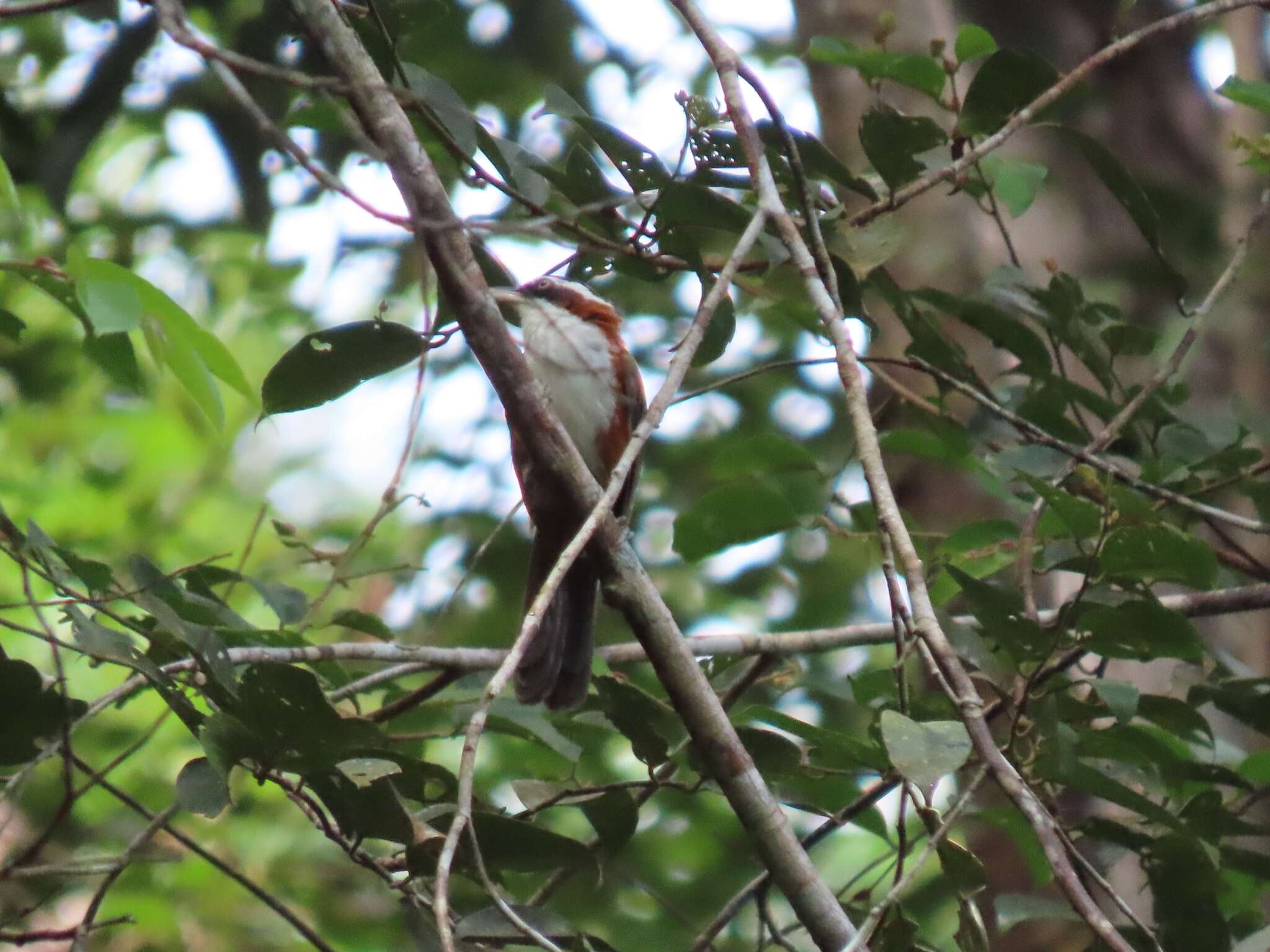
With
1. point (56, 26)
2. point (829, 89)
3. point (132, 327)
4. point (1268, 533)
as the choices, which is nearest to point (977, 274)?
point (829, 89)

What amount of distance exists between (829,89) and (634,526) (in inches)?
86.7

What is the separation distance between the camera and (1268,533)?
234 centimetres

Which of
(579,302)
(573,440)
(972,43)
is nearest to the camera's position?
(972,43)

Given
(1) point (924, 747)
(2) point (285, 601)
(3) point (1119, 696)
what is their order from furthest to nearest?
(2) point (285, 601) < (3) point (1119, 696) < (1) point (924, 747)

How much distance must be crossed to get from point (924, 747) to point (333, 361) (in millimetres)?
1208

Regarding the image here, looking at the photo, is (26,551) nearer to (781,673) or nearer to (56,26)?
(781,673)

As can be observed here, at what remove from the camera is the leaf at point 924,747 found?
1521mm

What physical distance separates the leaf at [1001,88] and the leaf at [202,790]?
180 cm

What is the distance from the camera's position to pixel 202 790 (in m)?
2.02

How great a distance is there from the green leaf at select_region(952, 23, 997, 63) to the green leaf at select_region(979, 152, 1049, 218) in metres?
0.20

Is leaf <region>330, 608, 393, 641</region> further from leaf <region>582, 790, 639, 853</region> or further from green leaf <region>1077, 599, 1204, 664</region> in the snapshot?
green leaf <region>1077, 599, 1204, 664</region>

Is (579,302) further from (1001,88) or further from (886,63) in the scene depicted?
(1001,88)

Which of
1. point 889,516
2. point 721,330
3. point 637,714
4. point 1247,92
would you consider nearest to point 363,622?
point 637,714

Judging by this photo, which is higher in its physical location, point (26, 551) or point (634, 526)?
point (634, 526)
